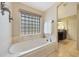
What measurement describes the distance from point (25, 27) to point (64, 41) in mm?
801

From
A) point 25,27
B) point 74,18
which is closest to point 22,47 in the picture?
point 25,27

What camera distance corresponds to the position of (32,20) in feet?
5.51

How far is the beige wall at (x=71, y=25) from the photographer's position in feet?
5.66

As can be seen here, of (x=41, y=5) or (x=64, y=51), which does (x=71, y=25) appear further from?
(x=41, y=5)

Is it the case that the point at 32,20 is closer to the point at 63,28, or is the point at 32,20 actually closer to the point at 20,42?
the point at 20,42

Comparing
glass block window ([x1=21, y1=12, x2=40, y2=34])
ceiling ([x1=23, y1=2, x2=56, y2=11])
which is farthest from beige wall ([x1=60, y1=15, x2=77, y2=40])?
glass block window ([x1=21, y1=12, x2=40, y2=34])

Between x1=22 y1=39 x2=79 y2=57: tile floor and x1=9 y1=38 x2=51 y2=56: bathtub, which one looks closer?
x1=9 y1=38 x2=51 y2=56: bathtub

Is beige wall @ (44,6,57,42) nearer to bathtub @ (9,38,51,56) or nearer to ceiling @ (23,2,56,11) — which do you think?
ceiling @ (23,2,56,11)

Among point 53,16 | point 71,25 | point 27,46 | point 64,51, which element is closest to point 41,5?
point 53,16

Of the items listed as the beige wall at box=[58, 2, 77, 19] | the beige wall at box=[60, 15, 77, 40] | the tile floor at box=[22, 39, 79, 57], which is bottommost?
the tile floor at box=[22, 39, 79, 57]

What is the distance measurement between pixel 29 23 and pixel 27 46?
0.42 metres

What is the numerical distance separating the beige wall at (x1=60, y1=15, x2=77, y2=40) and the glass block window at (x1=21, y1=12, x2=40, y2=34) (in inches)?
19.2

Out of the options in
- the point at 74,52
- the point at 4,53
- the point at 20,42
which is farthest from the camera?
the point at 74,52

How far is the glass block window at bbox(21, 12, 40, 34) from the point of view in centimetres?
159
